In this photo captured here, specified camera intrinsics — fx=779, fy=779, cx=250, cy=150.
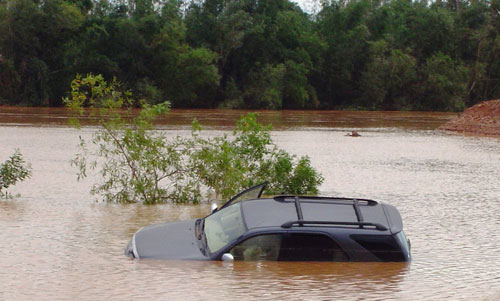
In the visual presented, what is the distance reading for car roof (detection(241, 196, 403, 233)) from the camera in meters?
8.47

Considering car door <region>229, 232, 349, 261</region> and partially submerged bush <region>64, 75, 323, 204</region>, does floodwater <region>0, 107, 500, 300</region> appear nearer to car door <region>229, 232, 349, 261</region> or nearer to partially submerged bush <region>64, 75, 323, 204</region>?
car door <region>229, 232, 349, 261</region>

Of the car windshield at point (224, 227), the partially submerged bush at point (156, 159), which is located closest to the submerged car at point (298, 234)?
the car windshield at point (224, 227)

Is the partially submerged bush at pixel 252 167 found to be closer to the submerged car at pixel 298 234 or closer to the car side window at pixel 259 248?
the submerged car at pixel 298 234

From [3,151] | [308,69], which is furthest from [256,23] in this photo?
[3,151]

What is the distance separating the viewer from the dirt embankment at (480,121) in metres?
44.2

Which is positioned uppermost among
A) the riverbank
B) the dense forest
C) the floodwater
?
the dense forest

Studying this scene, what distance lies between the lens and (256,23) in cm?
8225

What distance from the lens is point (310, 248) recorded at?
28.3 feet

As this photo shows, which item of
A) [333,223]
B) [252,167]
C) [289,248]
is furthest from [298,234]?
[252,167]

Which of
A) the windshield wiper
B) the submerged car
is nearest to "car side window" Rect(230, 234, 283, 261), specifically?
the submerged car

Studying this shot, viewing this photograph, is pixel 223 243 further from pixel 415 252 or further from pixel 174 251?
pixel 415 252

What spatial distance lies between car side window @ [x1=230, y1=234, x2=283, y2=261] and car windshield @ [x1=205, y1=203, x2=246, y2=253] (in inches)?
5.3

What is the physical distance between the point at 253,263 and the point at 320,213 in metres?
0.94

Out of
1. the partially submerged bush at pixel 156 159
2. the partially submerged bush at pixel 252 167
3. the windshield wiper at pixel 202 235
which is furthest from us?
the partially submerged bush at pixel 252 167
